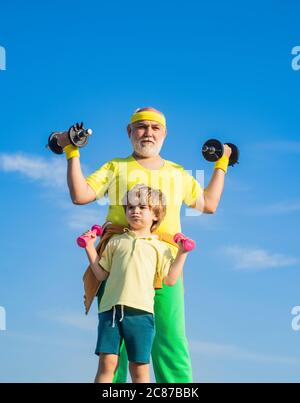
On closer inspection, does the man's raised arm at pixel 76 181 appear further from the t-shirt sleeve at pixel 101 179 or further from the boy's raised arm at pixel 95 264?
the boy's raised arm at pixel 95 264

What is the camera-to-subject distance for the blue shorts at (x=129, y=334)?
5.18 metres

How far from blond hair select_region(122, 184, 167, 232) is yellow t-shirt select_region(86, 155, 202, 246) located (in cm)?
27

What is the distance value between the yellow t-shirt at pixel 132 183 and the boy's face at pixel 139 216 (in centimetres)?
29

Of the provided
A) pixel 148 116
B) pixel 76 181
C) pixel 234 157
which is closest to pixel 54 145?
pixel 76 181

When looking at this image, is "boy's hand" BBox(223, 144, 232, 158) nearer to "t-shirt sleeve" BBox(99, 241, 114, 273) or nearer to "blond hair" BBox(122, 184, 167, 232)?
"blond hair" BBox(122, 184, 167, 232)

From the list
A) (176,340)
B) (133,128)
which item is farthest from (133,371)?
(133,128)

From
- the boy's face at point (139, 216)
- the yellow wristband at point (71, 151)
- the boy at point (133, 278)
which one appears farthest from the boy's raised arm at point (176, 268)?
the yellow wristband at point (71, 151)

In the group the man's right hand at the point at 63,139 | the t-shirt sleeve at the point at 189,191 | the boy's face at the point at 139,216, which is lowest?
the boy's face at the point at 139,216

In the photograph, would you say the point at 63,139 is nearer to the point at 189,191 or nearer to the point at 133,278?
the point at 189,191

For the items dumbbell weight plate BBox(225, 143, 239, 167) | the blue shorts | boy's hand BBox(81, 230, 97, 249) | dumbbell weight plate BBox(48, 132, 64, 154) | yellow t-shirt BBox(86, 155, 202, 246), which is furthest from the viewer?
dumbbell weight plate BBox(225, 143, 239, 167)

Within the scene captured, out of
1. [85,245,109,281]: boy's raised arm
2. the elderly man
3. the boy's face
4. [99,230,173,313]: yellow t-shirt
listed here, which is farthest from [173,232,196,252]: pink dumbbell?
[85,245,109,281]: boy's raised arm

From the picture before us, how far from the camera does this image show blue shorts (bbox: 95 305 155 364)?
518 cm
